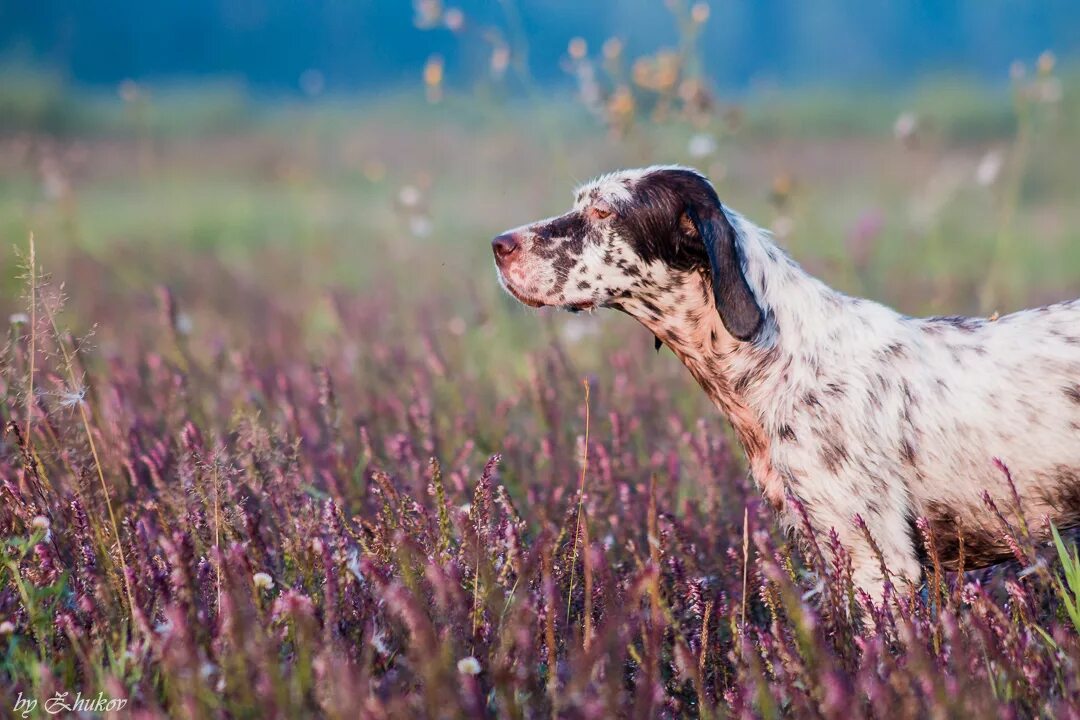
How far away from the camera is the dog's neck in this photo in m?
3.47

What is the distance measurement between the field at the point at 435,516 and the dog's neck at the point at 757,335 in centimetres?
36

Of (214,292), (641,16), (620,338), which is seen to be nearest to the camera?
(620,338)

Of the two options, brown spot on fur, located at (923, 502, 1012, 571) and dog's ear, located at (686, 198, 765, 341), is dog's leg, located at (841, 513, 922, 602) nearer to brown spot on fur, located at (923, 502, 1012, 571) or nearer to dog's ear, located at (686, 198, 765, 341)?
brown spot on fur, located at (923, 502, 1012, 571)

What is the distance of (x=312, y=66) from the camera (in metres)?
28.4

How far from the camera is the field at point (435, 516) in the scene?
2295 millimetres

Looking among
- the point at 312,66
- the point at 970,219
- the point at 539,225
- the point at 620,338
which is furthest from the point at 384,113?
the point at 539,225

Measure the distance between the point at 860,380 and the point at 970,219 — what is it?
11.2 meters

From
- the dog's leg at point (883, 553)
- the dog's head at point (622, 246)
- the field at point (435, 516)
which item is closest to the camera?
the field at point (435, 516)

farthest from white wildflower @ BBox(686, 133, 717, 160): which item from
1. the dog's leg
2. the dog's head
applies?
the dog's leg

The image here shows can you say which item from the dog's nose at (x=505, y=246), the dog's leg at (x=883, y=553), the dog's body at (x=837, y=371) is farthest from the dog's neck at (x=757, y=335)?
the dog's nose at (x=505, y=246)

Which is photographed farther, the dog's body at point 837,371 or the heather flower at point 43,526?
the dog's body at point 837,371

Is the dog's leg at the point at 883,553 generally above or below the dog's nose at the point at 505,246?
below

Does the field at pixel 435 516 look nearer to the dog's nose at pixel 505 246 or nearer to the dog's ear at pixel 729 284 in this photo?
the dog's ear at pixel 729 284

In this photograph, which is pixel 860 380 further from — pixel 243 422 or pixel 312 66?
pixel 312 66
